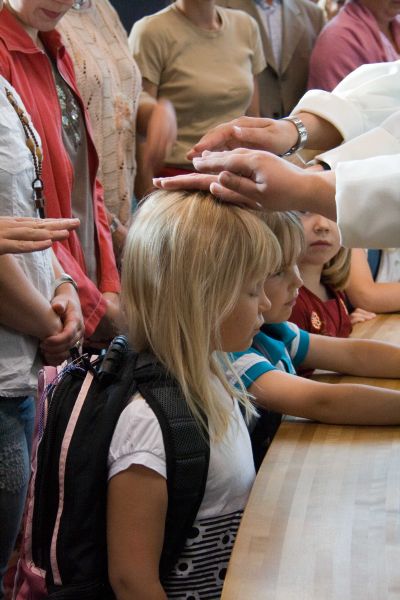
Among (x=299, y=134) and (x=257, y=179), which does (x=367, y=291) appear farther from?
(x=257, y=179)

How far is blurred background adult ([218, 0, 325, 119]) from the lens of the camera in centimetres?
361

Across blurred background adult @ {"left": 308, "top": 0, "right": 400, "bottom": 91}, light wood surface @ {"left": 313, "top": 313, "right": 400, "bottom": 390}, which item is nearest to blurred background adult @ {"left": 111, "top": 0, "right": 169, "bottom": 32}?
blurred background adult @ {"left": 308, "top": 0, "right": 400, "bottom": 91}

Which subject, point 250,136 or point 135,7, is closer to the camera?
point 250,136

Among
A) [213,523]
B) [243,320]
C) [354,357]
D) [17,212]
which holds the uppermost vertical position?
[17,212]

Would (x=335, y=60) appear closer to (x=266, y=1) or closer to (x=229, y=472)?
(x=266, y=1)

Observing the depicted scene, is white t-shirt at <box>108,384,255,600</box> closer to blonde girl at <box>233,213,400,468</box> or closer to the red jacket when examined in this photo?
blonde girl at <box>233,213,400,468</box>

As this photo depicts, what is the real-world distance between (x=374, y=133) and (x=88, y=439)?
2.56 feet

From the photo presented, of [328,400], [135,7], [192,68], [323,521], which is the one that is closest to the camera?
[323,521]

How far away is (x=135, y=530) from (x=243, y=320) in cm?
39

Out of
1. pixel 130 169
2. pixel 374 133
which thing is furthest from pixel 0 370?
pixel 130 169

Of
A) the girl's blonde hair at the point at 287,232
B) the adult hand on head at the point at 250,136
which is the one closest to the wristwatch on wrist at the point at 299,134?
the adult hand on head at the point at 250,136

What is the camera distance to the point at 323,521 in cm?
131

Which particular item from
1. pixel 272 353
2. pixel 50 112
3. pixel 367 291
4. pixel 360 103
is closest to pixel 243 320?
pixel 272 353

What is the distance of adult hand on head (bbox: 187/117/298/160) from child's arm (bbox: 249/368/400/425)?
0.42 metres
